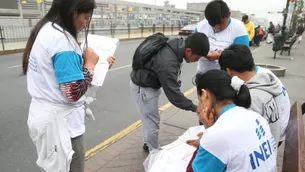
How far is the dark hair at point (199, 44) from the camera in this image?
2.28 meters

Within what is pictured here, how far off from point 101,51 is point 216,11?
1.29 m

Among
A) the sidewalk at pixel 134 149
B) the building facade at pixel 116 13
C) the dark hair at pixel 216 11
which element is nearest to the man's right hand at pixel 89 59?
the dark hair at pixel 216 11

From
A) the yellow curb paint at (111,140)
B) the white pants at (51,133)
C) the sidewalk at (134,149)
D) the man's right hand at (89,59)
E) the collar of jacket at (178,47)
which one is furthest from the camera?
the yellow curb paint at (111,140)

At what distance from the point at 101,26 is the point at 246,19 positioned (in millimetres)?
16871

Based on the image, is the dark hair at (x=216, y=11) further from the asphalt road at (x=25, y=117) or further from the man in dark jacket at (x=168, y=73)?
the asphalt road at (x=25, y=117)

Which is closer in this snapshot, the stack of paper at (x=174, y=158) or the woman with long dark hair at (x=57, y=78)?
the woman with long dark hair at (x=57, y=78)

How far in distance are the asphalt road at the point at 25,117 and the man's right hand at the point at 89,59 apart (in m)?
0.64

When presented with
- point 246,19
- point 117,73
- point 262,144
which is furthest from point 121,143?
point 246,19

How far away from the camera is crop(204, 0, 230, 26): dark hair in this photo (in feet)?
8.65

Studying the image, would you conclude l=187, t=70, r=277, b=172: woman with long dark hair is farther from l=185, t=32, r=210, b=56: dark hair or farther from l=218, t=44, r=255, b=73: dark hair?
l=185, t=32, r=210, b=56: dark hair

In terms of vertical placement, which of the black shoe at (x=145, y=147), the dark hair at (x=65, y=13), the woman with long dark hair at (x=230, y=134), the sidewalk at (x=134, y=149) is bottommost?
→ the sidewalk at (x=134, y=149)

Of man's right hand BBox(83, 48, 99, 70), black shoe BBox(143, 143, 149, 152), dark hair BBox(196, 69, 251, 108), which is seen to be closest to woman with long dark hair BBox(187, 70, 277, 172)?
dark hair BBox(196, 69, 251, 108)

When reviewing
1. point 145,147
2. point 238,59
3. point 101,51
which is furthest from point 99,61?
point 145,147

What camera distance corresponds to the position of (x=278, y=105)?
1980 millimetres
